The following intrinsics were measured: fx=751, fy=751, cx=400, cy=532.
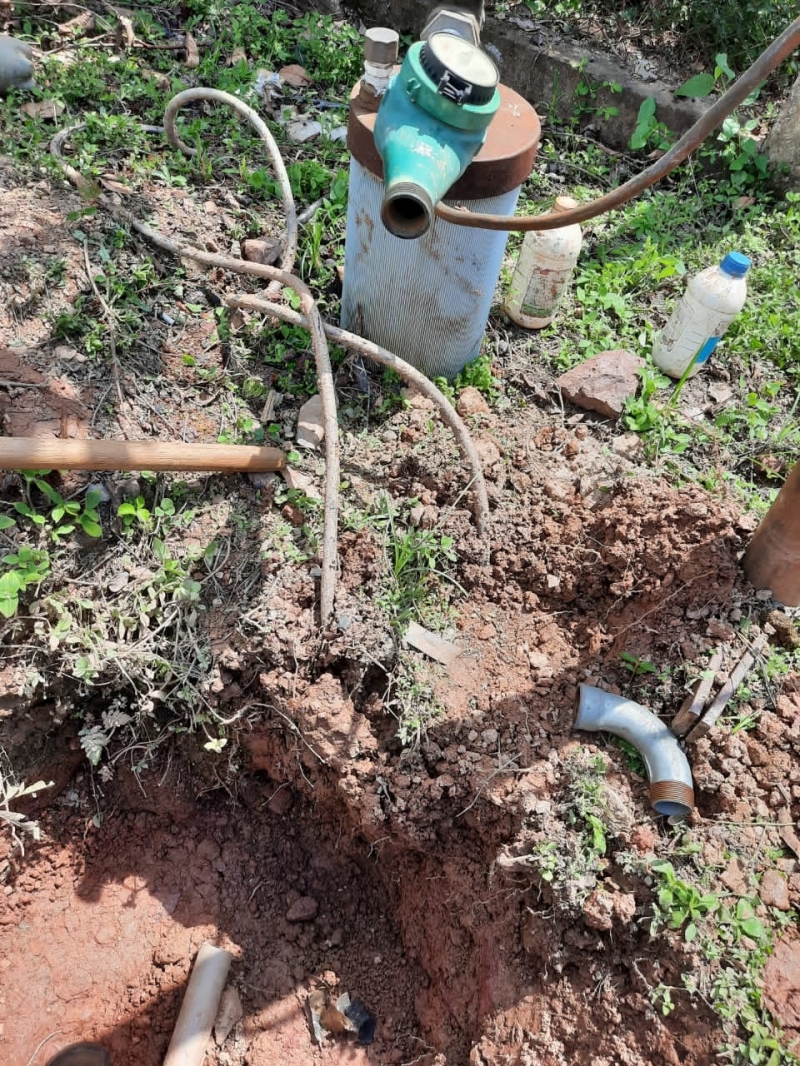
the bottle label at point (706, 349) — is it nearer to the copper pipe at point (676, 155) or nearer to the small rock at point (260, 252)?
the copper pipe at point (676, 155)

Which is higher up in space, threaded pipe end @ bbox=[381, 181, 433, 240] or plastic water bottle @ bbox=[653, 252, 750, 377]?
threaded pipe end @ bbox=[381, 181, 433, 240]

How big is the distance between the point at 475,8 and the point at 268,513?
2051 mm

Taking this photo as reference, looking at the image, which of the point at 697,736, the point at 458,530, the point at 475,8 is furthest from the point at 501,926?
the point at 475,8

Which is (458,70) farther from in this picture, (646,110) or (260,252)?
(646,110)

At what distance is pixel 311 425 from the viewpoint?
2369mm

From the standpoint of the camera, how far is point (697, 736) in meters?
1.86

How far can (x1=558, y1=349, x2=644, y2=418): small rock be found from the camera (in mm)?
2512

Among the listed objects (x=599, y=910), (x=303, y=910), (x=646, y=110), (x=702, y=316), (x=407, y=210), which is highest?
(x=407, y=210)

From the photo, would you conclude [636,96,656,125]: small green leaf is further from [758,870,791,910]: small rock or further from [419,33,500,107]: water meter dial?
Answer: [758,870,791,910]: small rock

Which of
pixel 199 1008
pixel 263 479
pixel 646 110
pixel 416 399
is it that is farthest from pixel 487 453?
pixel 646 110

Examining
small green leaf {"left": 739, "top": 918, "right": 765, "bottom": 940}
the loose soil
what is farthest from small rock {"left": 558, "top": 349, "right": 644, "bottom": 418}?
small green leaf {"left": 739, "top": 918, "right": 765, "bottom": 940}

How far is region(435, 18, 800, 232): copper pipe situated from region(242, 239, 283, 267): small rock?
1198mm

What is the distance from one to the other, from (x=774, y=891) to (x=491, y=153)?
6.22 ft

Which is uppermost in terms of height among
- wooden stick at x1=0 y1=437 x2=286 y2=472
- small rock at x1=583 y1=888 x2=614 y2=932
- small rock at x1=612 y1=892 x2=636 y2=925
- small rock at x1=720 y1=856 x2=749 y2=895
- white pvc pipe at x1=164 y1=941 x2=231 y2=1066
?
wooden stick at x1=0 y1=437 x2=286 y2=472
